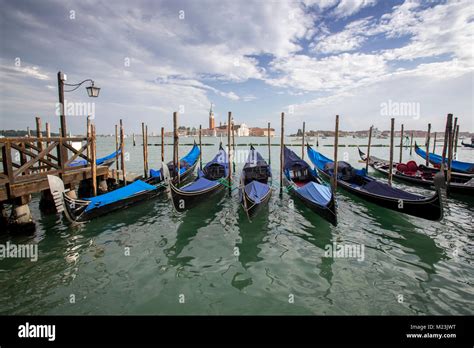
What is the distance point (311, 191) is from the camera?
7543mm

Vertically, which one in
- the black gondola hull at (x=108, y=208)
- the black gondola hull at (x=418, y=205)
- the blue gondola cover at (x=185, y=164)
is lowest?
the black gondola hull at (x=108, y=208)

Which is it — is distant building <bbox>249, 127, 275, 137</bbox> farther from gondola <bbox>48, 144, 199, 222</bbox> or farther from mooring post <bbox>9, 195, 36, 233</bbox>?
mooring post <bbox>9, 195, 36, 233</bbox>

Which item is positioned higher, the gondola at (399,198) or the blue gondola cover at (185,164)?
the blue gondola cover at (185,164)

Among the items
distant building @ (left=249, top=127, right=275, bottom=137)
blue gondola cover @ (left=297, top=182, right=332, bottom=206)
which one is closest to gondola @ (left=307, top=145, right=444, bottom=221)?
blue gondola cover @ (left=297, top=182, right=332, bottom=206)

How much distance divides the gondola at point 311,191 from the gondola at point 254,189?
3.34 feet

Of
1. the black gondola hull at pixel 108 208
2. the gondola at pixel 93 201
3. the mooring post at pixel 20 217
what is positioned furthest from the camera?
the black gondola hull at pixel 108 208

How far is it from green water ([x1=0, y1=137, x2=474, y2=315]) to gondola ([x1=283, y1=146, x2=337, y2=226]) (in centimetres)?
52

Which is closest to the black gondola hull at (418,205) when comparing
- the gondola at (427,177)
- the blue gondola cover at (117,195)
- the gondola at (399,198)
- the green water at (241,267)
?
the gondola at (399,198)

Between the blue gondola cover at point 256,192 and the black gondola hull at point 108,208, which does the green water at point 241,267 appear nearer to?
the black gondola hull at point 108,208

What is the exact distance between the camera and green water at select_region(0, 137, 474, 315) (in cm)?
362

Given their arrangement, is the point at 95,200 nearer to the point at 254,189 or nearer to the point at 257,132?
the point at 254,189

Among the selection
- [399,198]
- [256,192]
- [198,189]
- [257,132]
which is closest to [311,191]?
[256,192]

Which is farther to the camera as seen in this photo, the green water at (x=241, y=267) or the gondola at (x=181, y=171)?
the gondola at (x=181, y=171)

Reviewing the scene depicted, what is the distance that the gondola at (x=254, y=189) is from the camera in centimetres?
670
